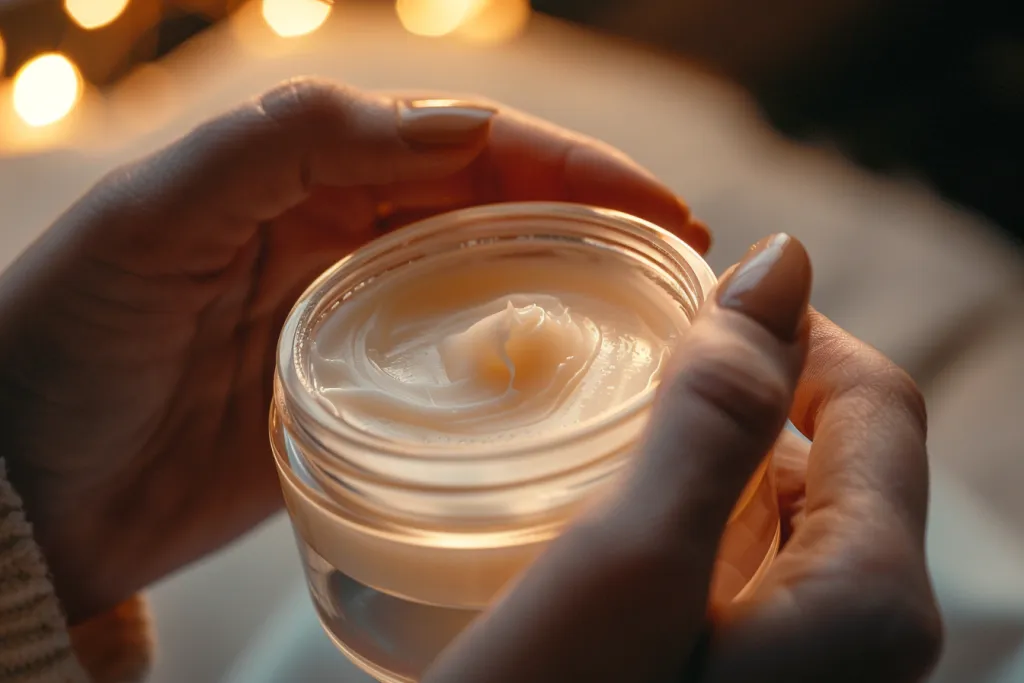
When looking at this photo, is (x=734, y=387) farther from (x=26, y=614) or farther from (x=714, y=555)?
(x=26, y=614)

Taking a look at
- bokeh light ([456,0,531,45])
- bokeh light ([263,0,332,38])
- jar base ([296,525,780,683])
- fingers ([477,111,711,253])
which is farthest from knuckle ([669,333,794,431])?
bokeh light ([263,0,332,38])

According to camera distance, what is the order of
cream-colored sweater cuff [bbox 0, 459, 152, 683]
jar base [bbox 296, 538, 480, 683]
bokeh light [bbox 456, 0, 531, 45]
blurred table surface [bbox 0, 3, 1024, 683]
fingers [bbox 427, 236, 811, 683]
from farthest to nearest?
bokeh light [bbox 456, 0, 531, 45] → blurred table surface [bbox 0, 3, 1024, 683] → cream-colored sweater cuff [bbox 0, 459, 152, 683] → jar base [bbox 296, 538, 480, 683] → fingers [bbox 427, 236, 811, 683]

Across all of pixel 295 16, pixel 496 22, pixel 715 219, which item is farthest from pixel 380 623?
pixel 295 16

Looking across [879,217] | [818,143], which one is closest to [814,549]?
[879,217]

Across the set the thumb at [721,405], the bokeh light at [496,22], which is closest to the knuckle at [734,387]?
the thumb at [721,405]

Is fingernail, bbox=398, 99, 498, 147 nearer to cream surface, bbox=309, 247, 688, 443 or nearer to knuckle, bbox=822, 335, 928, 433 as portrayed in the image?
cream surface, bbox=309, 247, 688, 443

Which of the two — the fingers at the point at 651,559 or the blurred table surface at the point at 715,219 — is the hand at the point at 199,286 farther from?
the fingers at the point at 651,559
